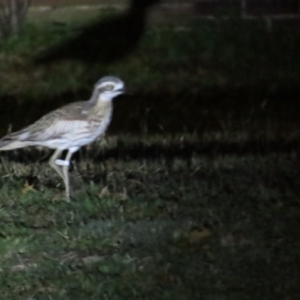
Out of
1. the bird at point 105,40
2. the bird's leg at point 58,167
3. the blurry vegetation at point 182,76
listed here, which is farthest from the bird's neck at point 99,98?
the bird at point 105,40

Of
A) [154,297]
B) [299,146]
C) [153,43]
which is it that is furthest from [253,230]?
[153,43]

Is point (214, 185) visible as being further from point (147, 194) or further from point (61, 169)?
point (61, 169)

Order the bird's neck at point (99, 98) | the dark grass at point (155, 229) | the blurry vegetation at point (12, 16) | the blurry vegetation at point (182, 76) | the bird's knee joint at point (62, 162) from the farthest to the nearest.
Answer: the blurry vegetation at point (12, 16) < the blurry vegetation at point (182, 76) < the bird's neck at point (99, 98) < the bird's knee joint at point (62, 162) < the dark grass at point (155, 229)

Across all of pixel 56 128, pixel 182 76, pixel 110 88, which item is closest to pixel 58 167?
pixel 56 128

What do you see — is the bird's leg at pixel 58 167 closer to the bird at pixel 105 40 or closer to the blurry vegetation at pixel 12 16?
the bird at pixel 105 40

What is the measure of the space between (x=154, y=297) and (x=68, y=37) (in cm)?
891

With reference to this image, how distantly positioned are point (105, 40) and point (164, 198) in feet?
24.0

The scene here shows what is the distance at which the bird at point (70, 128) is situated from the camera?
746 cm

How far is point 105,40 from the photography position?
14383 mm

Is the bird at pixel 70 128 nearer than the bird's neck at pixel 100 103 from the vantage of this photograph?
Yes

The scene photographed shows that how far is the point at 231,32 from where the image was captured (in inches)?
554

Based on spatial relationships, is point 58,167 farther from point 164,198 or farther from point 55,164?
point 164,198

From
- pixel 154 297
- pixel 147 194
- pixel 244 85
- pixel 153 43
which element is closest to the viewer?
pixel 154 297

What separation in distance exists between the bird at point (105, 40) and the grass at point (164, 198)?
1.01 meters
